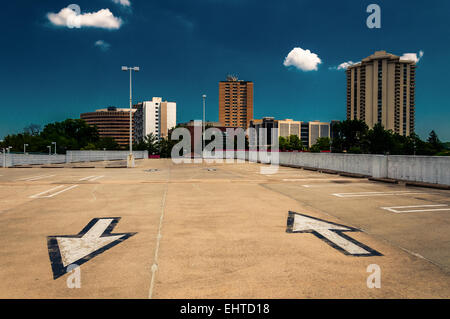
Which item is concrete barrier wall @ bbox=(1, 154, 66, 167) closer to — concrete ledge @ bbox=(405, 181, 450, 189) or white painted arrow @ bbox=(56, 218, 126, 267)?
white painted arrow @ bbox=(56, 218, 126, 267)

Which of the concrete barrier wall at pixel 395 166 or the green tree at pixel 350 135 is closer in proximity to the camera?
the concrete barrier wall at pixel 395 166

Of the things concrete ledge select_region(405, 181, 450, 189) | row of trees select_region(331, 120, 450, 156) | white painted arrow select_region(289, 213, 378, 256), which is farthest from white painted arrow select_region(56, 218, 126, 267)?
row of trees select_region(331, 120, 450, 156)

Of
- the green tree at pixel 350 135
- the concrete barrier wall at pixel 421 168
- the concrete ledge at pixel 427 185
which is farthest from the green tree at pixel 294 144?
the concrete ledge at pixel 427 185

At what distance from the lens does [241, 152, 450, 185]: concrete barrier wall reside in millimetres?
13367

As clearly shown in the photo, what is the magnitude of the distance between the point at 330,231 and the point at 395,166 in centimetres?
1234

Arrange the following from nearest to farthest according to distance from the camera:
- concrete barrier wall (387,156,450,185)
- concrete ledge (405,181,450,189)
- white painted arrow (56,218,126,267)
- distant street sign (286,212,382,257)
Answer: white painted arrow (56,218,126,267) → distant street sign (286,212,382,257) → concrete ledge (405,181,450,189) → concrete barrier wall (387,156,450,185)

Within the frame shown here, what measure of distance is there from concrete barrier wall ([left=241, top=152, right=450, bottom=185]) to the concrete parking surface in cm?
542

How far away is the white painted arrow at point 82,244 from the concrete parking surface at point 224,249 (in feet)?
0.05

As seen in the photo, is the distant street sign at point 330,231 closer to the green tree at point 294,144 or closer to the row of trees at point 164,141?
the row of trees at point 164,141

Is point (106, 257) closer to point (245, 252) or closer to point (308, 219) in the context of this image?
point (245, 252)

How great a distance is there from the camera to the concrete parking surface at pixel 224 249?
332cm

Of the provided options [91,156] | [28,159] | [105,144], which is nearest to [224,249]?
[28,159]
